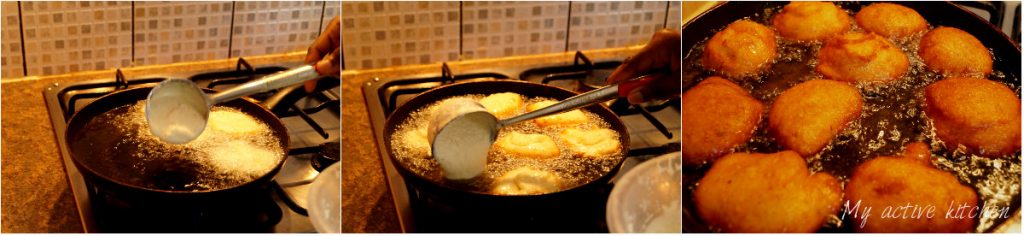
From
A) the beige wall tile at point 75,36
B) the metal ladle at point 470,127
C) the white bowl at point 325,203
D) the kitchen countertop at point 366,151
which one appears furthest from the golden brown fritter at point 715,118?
the beige wall tile at point 75,36

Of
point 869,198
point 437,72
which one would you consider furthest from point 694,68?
point 437,72

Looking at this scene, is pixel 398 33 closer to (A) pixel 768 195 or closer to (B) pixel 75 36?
(B) pixel 75 36

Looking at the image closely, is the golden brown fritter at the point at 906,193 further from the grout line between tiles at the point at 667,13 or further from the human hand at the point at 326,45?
the human hand at the point at 326,45

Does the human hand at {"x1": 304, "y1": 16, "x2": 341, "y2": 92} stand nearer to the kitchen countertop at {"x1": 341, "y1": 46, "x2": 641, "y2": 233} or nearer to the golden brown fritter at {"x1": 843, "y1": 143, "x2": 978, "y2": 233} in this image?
the kitchen countertop at {"x1": 341, "y1": 46, "x2": 641, "y2": 233}

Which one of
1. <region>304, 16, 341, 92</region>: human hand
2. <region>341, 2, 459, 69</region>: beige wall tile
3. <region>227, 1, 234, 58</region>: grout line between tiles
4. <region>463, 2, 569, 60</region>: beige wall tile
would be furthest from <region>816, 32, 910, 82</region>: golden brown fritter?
<region>227, 1, 234, 58</region>: grout line between tiles

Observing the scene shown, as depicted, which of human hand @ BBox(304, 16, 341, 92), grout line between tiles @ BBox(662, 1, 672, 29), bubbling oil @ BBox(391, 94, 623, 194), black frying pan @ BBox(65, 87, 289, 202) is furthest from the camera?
grout line between tiles @ BBox(662, 1, 672, 29)
